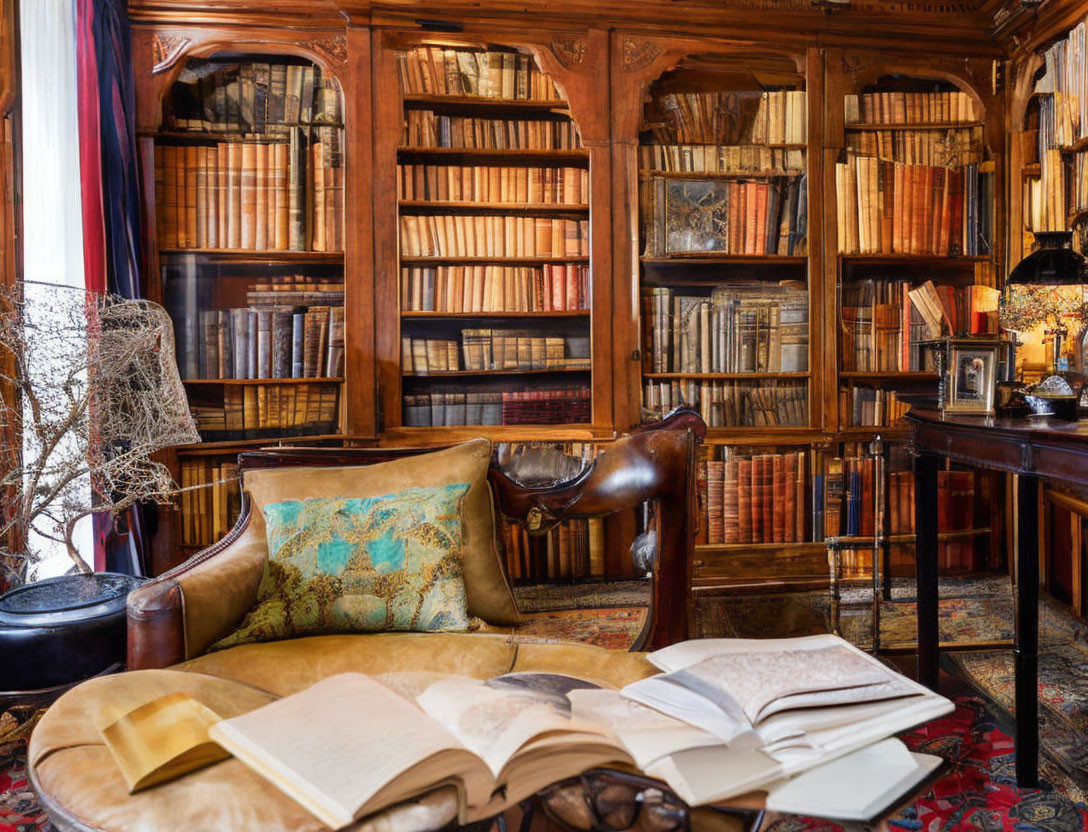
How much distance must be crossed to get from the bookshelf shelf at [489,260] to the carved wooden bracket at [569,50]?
84 centimetres

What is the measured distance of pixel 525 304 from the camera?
352 cm

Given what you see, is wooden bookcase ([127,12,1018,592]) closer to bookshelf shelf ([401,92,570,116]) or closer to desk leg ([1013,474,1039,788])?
bookshelf shelf ([401,92,570,116])

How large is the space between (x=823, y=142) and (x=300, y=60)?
2.41 m

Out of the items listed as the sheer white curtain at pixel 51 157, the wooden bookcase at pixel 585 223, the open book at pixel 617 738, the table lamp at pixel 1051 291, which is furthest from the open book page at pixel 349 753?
the wooden bookcase at pixel 585 223

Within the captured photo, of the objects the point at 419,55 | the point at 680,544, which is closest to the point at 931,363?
the point at 680,544

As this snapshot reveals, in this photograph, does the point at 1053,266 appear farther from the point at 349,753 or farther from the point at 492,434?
the point at 349,753

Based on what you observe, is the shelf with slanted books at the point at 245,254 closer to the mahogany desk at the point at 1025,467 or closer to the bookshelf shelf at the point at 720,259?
the bookshelf shelf at the point at 720,259

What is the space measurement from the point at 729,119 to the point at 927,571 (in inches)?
91.6

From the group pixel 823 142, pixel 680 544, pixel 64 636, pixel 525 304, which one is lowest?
pixel 64 636

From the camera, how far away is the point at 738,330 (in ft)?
11.9

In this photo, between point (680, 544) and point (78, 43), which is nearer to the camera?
point (680, 544)

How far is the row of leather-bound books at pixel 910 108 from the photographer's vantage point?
365cm

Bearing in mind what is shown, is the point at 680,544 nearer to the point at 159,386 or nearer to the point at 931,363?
the point at 159,386

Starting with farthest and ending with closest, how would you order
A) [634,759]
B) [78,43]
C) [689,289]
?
[689,289]
[78,43]
[634,759]
